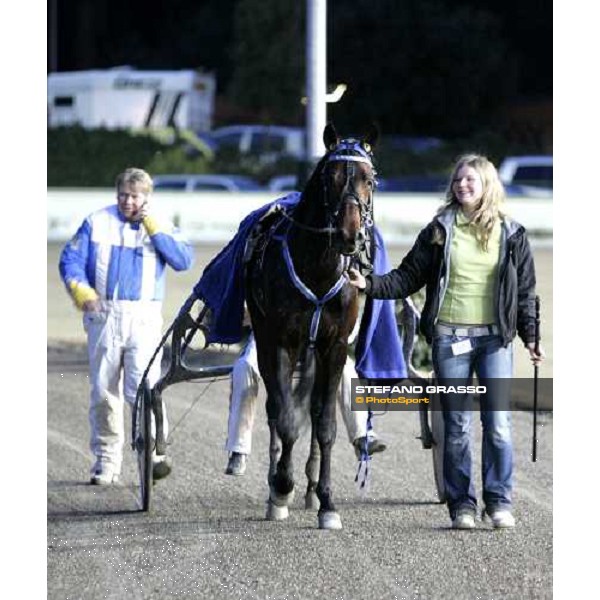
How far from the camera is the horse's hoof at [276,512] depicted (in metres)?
7.53

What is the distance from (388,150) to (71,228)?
125 inches

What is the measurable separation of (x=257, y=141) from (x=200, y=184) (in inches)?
30.9

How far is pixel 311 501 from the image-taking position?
7766 mm

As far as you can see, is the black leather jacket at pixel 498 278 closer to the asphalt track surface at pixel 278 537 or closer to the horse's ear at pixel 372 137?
the horse's ear at pixel 372 137

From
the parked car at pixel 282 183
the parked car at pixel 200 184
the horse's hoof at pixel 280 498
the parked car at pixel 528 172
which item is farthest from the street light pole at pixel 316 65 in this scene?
the parked car at pixel 200 184

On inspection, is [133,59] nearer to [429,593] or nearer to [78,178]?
[78,178]

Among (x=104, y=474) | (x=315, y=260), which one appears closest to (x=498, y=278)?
(x=315, y=260)

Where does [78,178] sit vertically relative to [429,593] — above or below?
above

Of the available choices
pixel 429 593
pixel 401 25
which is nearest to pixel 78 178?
pixel 401 25

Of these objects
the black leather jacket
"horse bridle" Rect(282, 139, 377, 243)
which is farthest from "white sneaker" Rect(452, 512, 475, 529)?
"horse bridle" Rect(282, 139, 377, 243)

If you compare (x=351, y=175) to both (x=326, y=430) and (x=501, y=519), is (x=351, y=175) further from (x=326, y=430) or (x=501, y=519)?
(x=501, y=519)

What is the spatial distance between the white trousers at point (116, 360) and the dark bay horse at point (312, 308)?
92cm
